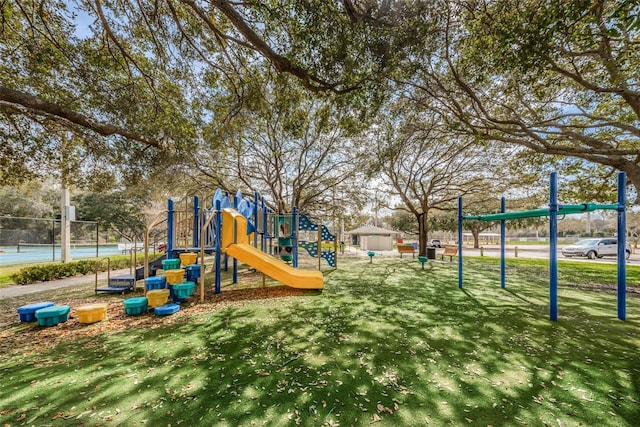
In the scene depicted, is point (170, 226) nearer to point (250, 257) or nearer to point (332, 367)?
point (250, 257)

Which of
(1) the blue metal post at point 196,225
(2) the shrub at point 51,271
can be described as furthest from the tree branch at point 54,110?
(2) the shrub at point 51,271

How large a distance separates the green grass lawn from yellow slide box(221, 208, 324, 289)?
1328 millimetres

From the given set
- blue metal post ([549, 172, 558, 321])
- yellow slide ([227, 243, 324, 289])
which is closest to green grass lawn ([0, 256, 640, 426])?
blue metal post ([549, 172, 558, 321])

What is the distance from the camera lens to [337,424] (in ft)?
8.53

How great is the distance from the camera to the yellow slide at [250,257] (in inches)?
315

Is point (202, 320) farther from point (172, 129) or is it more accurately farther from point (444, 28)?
point (444, 28)

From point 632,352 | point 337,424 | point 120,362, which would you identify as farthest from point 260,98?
point 632,352

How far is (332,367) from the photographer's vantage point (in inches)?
146

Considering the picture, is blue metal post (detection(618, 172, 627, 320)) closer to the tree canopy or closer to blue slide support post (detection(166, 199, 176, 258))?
the tree canopy

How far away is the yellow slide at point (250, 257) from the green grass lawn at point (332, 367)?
1328 millimetres

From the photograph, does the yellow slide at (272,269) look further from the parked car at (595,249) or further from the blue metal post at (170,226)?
the parked car at (595,249)

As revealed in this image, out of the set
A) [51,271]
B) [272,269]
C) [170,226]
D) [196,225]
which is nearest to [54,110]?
[170,226]

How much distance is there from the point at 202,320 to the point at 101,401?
109 inches

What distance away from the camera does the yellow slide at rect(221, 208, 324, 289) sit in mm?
7996
